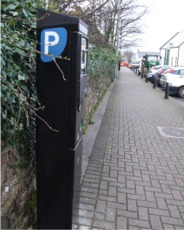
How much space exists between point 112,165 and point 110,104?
6.15 m

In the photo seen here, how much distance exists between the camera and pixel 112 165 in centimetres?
450

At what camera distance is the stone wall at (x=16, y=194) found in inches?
85.0

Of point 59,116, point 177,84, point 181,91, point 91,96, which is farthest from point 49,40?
point 181,91

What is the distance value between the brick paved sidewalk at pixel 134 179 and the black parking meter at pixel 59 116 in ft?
1.80

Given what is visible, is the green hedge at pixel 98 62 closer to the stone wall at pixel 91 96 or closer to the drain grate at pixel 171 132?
the stone wall at pixel 91 96

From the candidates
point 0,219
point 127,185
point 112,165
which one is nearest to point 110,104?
point 112,165

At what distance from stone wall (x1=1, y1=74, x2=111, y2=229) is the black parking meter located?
14 centimetres

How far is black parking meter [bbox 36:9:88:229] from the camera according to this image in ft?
7.33

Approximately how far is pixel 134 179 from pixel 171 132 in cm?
312

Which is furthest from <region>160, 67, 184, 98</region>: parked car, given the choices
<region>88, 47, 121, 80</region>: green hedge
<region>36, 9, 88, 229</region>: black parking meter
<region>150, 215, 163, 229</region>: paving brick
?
<region>36, 9, 88, 229</region>: black parking meter

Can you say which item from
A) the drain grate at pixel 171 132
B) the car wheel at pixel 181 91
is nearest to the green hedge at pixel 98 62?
the drain grate at pixel 171 132

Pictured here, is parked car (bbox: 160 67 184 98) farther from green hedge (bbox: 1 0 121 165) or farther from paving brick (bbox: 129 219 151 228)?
green hedge (bbox: 1 0 121 165)

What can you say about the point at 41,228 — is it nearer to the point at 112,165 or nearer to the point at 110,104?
the point at 112,165

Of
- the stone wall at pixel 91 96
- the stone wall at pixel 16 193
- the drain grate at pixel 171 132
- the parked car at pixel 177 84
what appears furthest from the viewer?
the parked car at pixel 177 84
